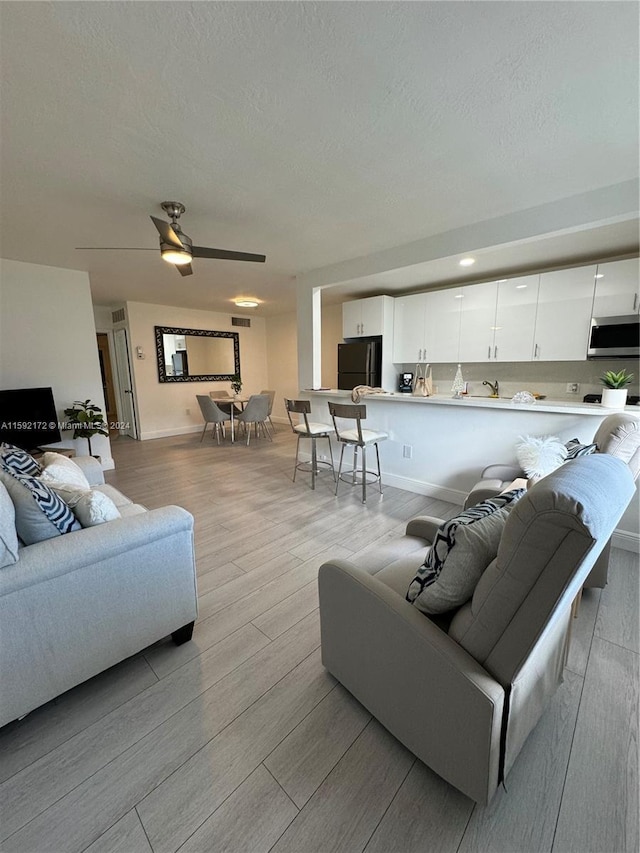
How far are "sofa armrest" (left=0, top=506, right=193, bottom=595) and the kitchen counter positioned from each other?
2.50 m

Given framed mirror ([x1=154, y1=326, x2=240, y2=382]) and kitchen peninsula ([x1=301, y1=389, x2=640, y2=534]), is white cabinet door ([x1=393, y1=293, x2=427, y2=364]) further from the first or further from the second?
framed mirror ([x1=154, y1=326, x2=240, y2=382])

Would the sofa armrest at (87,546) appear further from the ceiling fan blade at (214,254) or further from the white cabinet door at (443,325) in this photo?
the white cabinet door at (443,325)

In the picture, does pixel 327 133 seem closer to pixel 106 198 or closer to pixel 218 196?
pixel 218 196

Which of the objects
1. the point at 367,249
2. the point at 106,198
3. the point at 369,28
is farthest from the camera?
the point at 367,249

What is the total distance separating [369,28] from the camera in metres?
1.14

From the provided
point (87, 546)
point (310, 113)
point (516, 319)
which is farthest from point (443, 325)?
point (87, 546)

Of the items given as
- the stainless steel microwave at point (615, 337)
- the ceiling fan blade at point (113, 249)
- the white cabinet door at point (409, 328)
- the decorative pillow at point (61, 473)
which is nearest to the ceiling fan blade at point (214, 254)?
the ceiling fan blade at point (113, 249)

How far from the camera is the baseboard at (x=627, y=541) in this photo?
7.72 ft

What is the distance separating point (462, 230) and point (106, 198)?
267 cm

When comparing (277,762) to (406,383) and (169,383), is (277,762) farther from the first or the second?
(169,383)

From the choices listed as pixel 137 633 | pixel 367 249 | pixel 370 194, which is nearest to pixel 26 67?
pixel 370 194

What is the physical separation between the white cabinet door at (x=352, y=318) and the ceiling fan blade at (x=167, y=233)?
115 inches

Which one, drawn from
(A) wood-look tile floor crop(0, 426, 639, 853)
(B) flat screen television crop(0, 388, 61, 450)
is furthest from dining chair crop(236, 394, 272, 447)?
(A) wood-look tile floor crop(0, 426, 639, 853)

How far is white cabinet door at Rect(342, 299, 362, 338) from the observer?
15.7 ft
